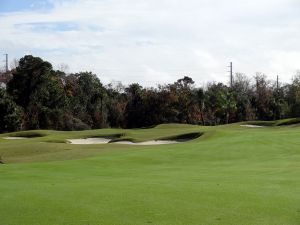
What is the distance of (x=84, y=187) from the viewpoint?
1230cm

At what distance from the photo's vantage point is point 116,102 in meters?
81.9

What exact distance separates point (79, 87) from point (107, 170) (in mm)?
64207

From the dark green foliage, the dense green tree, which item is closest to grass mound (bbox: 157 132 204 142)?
the dark green foliage

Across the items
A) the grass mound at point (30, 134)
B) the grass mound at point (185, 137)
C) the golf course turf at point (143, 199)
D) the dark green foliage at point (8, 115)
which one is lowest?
the golf course turf at point (143, 199)

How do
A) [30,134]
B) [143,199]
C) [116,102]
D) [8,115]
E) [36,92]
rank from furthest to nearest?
[116,102], [36,92], [8,115], [30,134], [143,199]

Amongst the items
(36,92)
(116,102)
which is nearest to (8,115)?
(36,92)

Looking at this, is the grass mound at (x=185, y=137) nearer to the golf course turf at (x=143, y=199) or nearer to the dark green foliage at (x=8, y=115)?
the golf course turf at (x=143, y=199)

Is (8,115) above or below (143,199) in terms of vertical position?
above

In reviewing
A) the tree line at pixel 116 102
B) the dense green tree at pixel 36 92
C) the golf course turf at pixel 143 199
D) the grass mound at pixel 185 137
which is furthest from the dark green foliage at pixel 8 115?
the golf course turf at pixel 143 199

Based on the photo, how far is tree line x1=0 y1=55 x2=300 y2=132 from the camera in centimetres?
6956

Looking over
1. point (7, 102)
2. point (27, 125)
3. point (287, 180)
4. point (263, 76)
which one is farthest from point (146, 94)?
point (287, 180)

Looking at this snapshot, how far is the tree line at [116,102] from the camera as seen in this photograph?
6956 centimetres

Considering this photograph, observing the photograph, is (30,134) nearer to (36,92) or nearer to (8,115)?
(8,115)

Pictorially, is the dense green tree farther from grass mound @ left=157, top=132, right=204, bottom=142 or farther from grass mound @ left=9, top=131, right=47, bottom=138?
grass mound @ left=157, top=132, right=204, bottom=142
